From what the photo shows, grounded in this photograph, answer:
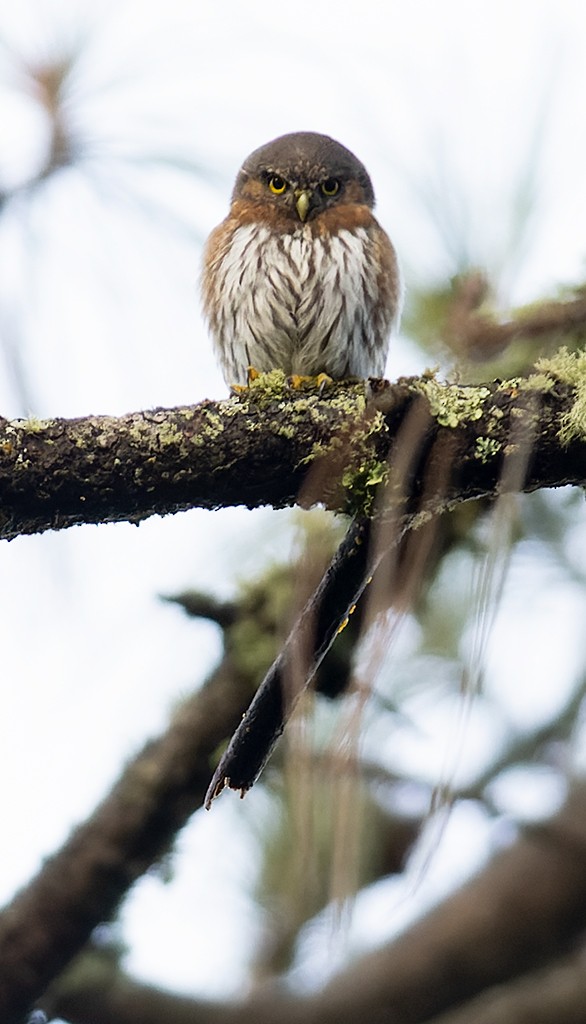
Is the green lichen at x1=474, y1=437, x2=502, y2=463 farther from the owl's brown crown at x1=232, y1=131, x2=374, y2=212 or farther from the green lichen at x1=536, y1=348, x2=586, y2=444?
the owl's brown crown at x1=232, y1=131, x2=374, y2=212

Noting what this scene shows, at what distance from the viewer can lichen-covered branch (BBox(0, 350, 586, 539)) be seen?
2.52 m

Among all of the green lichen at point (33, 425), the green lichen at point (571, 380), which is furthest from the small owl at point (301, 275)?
the green lichen at point (33, 425)

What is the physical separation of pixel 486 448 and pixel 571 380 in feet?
0.77

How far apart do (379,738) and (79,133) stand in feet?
5.69

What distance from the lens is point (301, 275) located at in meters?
4.00

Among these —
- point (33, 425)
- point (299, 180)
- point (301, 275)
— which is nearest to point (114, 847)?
point (33, 425)

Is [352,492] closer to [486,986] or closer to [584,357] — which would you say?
[584,357]

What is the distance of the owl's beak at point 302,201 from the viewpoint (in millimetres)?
4148

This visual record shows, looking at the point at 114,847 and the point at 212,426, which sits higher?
the point at 212,426

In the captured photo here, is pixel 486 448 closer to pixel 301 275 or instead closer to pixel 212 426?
pixel 212 426

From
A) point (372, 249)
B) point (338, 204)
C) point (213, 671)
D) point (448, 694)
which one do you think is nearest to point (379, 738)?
point (448, 694)

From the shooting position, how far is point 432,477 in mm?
2531

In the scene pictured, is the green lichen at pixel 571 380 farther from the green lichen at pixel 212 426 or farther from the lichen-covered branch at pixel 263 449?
the green lichen at pixel 212 426

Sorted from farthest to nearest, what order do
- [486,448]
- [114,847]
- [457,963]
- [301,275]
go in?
[301,275] → [457,963] → [114,847] → [486,448]
